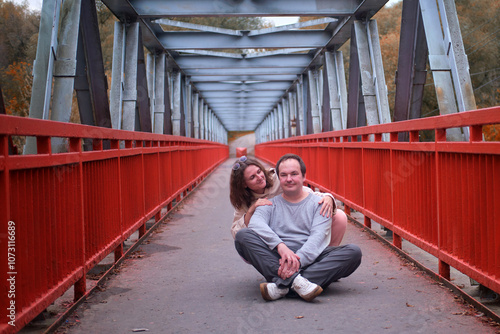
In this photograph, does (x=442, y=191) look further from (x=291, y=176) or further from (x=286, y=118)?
(x=286, y=118)

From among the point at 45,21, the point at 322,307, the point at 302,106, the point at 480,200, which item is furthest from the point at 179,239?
the point at 302,106

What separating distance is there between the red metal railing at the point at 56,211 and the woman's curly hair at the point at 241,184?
3.63 ft

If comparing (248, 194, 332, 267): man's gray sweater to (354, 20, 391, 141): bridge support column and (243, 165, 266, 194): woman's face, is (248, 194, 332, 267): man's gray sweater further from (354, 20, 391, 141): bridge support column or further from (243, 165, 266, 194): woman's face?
(354, 20, 391, 141): bridge support column

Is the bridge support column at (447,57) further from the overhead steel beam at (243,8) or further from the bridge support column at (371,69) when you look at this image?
the overhead steel beam at (243,8)

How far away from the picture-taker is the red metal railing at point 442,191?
3932 mm

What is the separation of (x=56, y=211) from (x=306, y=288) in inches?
68.1

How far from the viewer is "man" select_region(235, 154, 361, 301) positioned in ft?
15.0

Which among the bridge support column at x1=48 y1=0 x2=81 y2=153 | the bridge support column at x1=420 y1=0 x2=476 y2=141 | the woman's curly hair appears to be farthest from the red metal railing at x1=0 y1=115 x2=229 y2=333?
the bridge support column at x1=420 y1=0 x2=476 y2=141

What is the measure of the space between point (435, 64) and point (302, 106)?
23.2m

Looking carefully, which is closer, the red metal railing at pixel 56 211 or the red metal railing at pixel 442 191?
the red metal railing at pixel 56 211

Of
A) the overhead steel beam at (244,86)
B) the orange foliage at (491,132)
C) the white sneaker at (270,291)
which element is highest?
the overhead steel beam at (244,86)

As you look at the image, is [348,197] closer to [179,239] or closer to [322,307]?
[179,239]

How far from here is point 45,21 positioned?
8.62 meters

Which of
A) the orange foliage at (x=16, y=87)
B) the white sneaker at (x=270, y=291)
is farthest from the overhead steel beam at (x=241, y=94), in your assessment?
the white sneaker at (x=270, y=291)
